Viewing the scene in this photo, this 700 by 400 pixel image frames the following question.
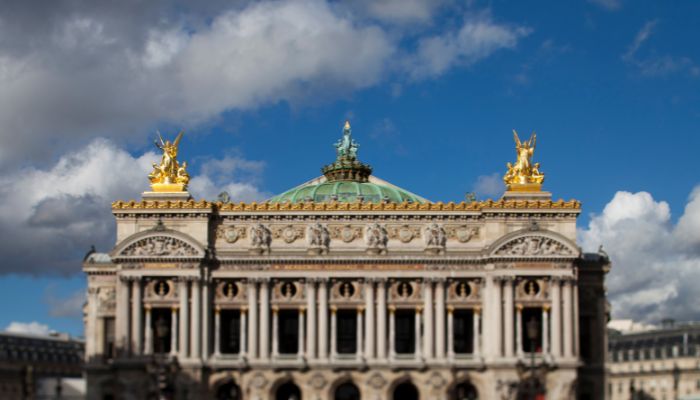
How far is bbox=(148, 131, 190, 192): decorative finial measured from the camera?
327ft

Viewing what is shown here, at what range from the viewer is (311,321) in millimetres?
96000

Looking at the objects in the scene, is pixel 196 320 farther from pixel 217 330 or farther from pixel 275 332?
pixel 275 332

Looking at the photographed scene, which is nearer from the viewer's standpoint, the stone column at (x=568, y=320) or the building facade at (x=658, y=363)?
the stone column at (x=568, y=320)

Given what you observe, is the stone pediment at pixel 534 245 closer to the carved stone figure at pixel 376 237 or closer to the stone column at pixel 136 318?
the carved stone figure at pixel 376 237

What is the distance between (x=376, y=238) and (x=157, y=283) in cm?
1759

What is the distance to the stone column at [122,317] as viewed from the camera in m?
94.9

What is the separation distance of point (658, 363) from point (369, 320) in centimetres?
3474

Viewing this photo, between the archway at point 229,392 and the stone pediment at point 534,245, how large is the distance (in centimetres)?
2252

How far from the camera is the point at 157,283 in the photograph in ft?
316

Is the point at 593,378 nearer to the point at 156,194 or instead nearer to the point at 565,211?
the point at 565,211

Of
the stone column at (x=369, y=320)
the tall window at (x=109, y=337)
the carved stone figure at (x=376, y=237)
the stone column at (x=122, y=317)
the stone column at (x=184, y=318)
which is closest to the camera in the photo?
the stone column at (x=184, y=318)

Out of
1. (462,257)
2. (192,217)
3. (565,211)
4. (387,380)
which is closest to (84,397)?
(192,217)

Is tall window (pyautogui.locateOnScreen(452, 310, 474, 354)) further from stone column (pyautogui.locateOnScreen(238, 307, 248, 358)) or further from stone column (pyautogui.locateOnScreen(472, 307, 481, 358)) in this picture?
stone column (pyautogui.locateOnScreen(238, 307, 248, 358))

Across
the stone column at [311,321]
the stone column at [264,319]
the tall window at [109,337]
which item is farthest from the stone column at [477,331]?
the tall window at [109,337]
